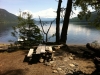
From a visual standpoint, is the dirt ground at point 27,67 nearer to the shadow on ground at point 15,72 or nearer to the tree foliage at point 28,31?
the shadow on ground at point 15,72

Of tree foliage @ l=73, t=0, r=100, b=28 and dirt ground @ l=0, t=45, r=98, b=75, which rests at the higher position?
tree foliage @ l=73, t=0, r=100, b=28

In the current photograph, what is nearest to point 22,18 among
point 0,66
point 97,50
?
point 0,66

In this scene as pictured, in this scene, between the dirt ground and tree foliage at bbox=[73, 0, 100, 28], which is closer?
the dirt ground

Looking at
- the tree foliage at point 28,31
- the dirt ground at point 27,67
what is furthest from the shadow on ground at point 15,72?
the tree foliage at point 28,31

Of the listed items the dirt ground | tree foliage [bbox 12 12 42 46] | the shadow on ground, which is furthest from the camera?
tree foliage [bbox 12 12 42 46]

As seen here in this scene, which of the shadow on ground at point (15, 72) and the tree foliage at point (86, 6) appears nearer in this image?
the shadow on ground at point (15, 72)

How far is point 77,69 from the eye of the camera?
931 centimetres

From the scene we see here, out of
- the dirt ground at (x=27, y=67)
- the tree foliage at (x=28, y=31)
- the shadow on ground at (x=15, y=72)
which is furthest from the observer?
the tree foliage at (x=28, y=31)

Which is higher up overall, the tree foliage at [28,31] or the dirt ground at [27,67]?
the tree foliage at [28,31]

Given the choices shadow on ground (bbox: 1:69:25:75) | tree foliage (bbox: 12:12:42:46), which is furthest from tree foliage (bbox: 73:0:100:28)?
shadow on ground (bbox: 1:69:25:75)

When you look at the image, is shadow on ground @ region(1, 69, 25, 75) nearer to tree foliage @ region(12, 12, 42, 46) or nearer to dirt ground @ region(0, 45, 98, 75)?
dirt ground @ region(0, 45, 98, 75)

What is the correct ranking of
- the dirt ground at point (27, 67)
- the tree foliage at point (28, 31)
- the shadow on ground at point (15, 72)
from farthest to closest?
the tree foliage at point (28, 31), the dirt ground at point (27, 67), the shadow on ground at point (15, 72)

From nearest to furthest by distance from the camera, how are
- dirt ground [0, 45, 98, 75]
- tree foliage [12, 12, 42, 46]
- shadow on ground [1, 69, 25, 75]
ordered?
shadow on ground [1, 69, 25, 75] → dirt ground [0, 45, 98, 75] → tree foliage [12, 12, 42, 46]

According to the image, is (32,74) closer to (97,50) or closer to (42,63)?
(42,63)
